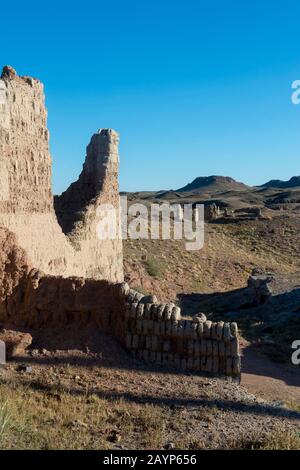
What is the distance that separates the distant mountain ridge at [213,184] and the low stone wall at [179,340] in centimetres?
9760

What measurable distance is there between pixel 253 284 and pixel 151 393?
1453cm

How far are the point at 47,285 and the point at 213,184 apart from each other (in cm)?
10372

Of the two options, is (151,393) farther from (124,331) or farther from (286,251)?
(286,251)

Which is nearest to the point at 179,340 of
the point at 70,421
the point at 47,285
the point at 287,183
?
the point at 47,285

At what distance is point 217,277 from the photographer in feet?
82.5

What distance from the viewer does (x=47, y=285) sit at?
834 cm

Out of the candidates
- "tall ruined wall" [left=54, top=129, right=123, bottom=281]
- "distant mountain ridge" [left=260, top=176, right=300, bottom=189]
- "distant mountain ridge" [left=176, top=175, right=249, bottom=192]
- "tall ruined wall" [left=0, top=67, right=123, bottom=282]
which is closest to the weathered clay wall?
"tall ruined wall" [left=0, top=67, right=123, bottom=282]

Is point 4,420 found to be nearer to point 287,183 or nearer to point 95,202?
point 95,202

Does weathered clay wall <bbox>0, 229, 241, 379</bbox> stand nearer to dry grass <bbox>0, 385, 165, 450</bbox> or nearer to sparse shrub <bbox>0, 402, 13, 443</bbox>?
dry grass <bbox>0, 385, 165, 450</bbox>

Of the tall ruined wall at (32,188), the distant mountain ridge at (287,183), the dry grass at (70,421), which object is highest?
the distant mountain ridge at (287,183)

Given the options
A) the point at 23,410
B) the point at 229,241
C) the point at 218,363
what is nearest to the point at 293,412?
the point at 218,363

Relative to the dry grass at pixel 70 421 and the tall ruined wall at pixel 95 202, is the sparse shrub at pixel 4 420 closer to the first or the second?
the dry grass at pixel 70 421

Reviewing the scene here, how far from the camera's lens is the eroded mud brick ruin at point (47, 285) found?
761cm

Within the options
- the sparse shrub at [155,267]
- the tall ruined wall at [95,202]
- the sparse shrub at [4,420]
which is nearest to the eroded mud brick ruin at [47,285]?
the tall ruined wall at [95,202]
